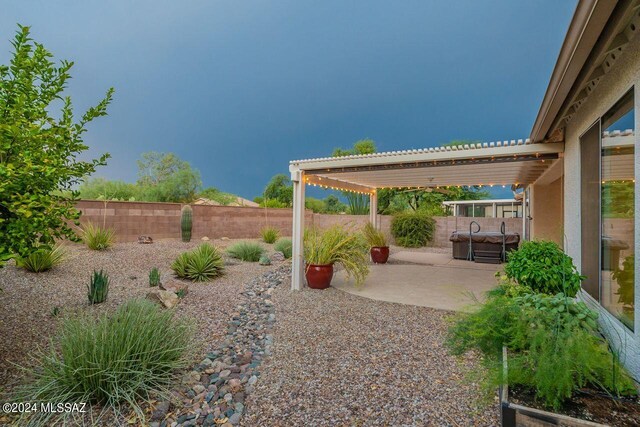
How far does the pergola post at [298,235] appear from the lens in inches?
261

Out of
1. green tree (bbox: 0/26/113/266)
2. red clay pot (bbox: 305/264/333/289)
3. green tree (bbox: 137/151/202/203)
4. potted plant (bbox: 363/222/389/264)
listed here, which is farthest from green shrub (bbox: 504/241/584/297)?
green tree (bbox: 137/151/202/203)

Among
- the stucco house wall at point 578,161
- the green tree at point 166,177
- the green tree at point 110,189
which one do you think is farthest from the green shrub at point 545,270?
the green tree at point 166,177

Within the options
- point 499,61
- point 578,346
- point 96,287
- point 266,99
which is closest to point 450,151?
point 578,346

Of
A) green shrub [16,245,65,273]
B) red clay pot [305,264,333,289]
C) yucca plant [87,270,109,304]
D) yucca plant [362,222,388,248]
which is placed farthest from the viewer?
yucca plant [362,222,388,248]

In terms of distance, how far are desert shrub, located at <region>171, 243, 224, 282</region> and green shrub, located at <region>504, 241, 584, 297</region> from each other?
5.59 metres

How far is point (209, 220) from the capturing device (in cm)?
1341

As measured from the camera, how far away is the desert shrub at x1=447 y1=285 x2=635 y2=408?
1897 millimetres

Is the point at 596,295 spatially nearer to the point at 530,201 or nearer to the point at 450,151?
the point at 450,151

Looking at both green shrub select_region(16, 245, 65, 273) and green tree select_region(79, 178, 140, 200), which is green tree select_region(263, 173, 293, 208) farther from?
green shrub select_region(16, 245, 65, 273)

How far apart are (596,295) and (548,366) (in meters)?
2.15

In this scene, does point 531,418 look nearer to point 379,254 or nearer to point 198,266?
point 198,266

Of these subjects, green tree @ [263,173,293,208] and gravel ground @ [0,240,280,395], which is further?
green tree @ [263,173,293,208]

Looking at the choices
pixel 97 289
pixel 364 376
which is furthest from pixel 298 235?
pixel 364 376

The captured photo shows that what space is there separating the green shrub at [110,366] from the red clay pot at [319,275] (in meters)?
3.39
